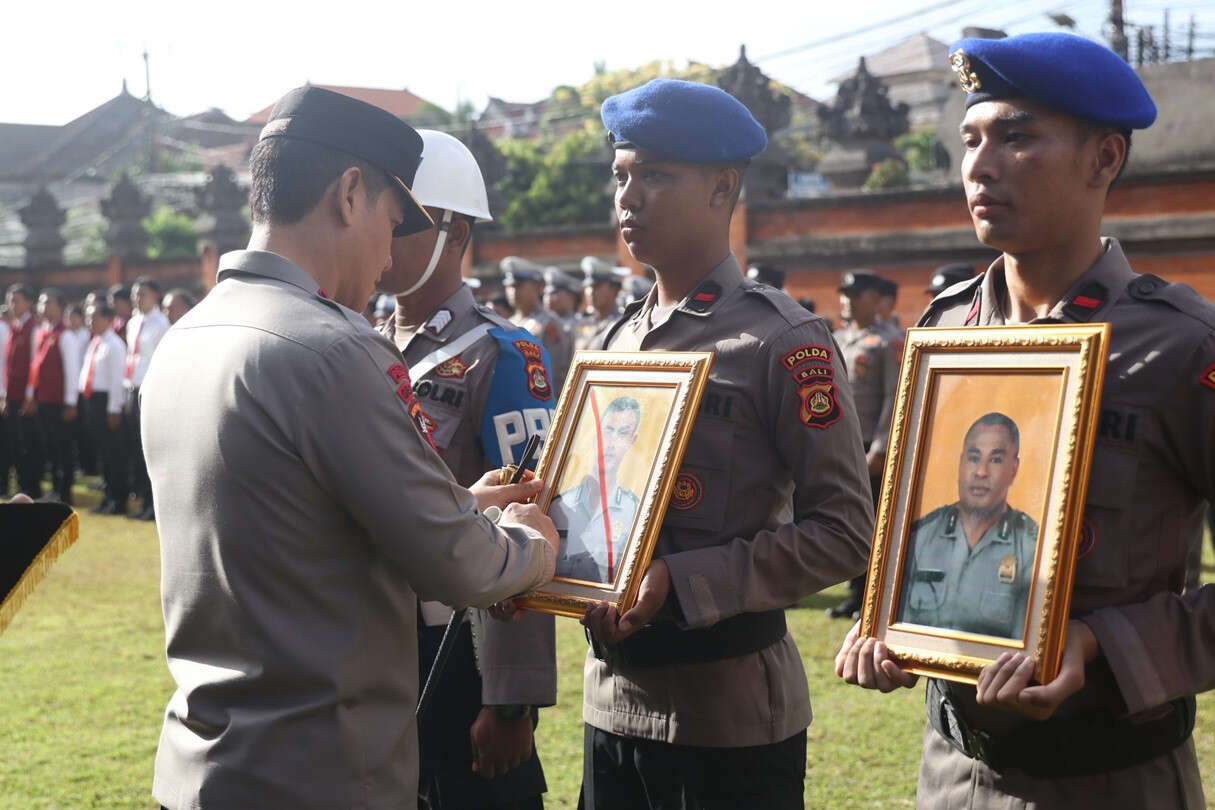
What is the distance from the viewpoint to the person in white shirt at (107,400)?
1245 cm

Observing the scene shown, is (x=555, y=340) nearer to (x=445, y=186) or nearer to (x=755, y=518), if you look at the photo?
(x=445, y=186)

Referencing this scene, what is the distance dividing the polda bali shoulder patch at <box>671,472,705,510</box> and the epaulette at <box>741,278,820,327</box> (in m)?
0.37

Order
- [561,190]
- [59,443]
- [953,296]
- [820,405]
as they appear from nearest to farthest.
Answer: [953,296] → [820,405] → [59,443] → [561,190]

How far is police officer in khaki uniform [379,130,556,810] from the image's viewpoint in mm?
2693

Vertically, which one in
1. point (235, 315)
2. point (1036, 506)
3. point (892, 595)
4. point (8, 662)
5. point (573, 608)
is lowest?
point (8, 662)

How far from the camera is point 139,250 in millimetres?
26516

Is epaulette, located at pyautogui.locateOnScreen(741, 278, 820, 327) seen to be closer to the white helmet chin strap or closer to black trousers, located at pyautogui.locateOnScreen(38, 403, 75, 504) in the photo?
the white helmet chin strap

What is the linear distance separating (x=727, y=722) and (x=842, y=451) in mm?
575

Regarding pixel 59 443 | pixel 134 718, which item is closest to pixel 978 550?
pixel 134 718

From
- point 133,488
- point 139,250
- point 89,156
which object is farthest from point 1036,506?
point 89,156

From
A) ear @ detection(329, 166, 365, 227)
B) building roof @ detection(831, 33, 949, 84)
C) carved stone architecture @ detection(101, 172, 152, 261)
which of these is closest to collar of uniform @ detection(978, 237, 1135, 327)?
ear @ detection(329, 166, 365, 227)

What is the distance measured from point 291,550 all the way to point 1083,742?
1241 millimetres

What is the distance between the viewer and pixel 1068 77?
1.94 m

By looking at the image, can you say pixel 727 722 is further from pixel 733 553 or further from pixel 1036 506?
pixel 1036 506
